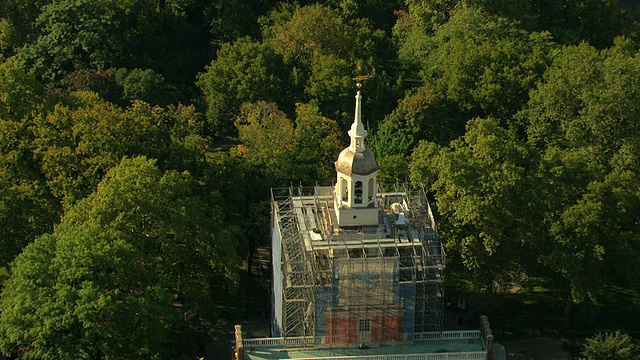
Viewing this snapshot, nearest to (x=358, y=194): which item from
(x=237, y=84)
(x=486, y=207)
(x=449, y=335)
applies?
(x=449, y=335)

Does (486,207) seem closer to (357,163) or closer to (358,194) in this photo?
(358,194)

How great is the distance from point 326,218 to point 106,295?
13.9m

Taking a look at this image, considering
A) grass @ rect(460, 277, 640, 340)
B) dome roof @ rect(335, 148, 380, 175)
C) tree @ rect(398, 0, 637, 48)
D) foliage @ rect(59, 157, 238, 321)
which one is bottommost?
grass @ rect(460, 277, 640, 340)

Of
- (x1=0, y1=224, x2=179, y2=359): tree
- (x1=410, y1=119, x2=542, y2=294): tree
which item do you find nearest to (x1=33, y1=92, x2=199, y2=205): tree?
(x1=0, y1=224, x2=179, y2=359): tree

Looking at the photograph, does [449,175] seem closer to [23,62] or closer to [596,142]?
[596,142]

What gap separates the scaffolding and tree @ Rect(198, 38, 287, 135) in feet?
90.1

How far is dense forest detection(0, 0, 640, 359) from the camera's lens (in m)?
65.1

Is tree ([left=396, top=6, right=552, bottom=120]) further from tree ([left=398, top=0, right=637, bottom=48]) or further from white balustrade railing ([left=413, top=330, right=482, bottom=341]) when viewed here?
white balustrade railing ([left=413, top=330, right=482, bottom=341])

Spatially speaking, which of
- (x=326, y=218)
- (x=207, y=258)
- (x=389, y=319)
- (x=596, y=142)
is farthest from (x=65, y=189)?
(x=596, y=142)

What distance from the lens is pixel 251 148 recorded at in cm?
8325

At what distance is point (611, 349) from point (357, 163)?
20.3 metres

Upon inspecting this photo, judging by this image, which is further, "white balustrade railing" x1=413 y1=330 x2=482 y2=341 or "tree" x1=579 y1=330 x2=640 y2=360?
"tree" x1=579 y1=330 x2=640 y2=360

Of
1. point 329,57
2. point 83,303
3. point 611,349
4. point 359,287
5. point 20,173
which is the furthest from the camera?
point 329,57

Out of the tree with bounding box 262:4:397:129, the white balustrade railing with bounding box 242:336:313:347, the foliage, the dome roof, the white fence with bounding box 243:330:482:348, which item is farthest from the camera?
the tree with bounding box 262:4:397:129
